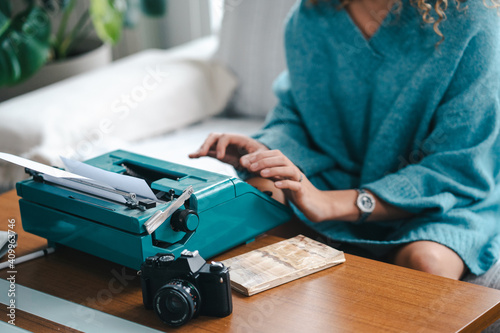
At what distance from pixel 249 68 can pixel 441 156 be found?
99 centimetres

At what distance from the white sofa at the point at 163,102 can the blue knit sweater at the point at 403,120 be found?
39cm

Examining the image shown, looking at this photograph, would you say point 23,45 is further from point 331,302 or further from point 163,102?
point 331,302

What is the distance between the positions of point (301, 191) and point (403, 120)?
12.8 inches

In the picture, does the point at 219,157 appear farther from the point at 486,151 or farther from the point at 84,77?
the point at 84,77

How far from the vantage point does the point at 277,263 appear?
982 mm

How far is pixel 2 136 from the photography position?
6.07 ft

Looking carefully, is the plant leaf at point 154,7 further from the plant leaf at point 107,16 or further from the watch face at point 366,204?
the watch face at point 366,204

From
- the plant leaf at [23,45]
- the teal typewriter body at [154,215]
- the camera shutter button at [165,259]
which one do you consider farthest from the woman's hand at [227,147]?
the plant leaf at [23,45]

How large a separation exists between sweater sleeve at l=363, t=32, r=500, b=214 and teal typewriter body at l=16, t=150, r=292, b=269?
240 mm

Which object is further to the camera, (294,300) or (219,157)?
(219,157)

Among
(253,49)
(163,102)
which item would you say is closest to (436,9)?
(253,49)

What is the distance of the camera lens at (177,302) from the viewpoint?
2.70ft

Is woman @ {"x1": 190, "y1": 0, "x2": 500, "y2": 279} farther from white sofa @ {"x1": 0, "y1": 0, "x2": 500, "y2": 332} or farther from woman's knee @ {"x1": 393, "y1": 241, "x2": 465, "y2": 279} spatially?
white sofa @ {"x1": 0, "y1": 0, "x2": 500, "y2": 332}

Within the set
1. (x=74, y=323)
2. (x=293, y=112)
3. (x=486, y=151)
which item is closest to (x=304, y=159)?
(x=293, y=112)
